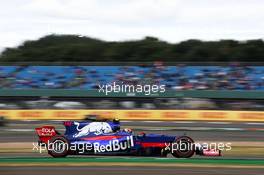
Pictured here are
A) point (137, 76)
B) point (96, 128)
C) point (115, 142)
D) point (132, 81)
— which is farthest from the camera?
point (137, 76)

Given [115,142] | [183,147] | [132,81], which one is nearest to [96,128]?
[115,142]

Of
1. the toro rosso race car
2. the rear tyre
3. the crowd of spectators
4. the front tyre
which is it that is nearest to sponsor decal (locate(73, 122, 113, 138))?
the toro rosso race car

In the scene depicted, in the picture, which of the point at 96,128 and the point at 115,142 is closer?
the point at 115,142

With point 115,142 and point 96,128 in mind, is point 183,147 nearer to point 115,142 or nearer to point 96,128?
point 115,142

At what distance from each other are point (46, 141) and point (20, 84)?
2312 cm

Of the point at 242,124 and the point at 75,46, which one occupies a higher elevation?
the point at 75,46

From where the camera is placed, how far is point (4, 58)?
5994 cm

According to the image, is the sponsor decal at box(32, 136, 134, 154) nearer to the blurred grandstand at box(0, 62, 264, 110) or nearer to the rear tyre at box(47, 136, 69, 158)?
the rear tyre at box(47, 136, 69, 158)

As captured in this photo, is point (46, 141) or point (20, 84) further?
point (20, 84)

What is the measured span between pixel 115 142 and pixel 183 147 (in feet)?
5.87

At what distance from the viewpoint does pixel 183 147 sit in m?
12.8

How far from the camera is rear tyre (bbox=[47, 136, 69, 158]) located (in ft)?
42.1

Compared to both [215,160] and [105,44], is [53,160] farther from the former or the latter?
[105,44]

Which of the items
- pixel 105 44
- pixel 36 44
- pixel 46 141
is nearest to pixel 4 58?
pixel 36 44
